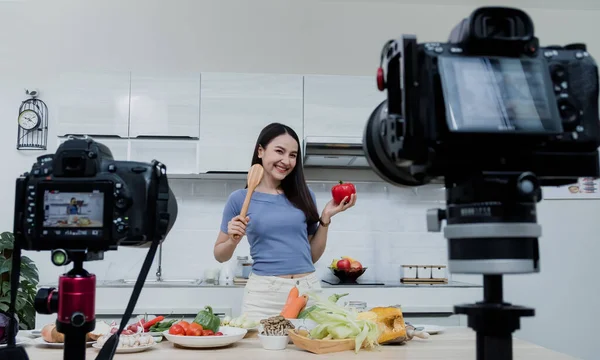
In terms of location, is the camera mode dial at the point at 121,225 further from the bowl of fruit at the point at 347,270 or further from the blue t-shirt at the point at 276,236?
the bowl of fruit at the point at 347,270

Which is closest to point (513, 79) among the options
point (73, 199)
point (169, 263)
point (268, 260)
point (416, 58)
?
point (416, 58)

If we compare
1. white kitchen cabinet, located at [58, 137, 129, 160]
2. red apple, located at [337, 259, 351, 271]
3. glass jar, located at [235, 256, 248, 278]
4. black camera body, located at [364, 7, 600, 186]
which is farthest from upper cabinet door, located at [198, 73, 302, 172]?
black camera body, located at [364, 7, 600, 186]

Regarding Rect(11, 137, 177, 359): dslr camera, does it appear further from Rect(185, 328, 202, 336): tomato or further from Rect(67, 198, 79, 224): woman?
Rect(185, 328, 202, 336): tomato

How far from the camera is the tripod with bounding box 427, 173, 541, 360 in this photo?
75 cm

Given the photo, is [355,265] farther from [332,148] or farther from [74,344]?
[74,344]

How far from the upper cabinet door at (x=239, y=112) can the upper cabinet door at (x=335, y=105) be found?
0.08m

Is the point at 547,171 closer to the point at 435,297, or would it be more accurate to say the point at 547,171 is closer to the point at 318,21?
the point at 435,297

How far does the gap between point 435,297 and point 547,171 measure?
2.66m

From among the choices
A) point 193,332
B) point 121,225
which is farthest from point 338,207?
point 121,225

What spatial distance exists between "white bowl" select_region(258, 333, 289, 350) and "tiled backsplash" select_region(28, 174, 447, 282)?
88.5 inches

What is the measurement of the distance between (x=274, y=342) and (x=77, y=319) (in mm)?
696

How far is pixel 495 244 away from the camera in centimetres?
75

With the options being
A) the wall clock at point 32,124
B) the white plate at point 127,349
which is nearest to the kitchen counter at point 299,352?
the white plate at point 127,349

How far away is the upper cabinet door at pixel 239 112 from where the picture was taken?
3518mm
